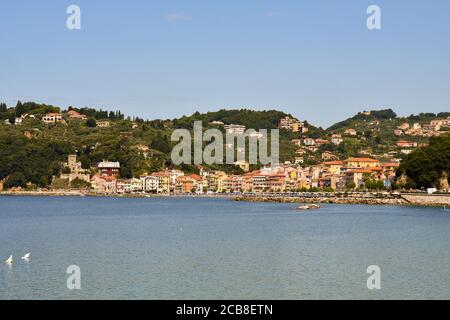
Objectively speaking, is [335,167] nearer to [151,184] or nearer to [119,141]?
[151,184]

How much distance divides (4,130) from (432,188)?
8458 centimetres

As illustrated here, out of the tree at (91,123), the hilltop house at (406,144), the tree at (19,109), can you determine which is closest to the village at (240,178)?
the hilltop house at (406,144)

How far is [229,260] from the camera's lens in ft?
81.2

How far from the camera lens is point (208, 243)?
101 ft

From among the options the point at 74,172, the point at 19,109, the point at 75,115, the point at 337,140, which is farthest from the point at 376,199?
the point at 19,109

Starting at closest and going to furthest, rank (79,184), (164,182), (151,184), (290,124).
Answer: (164,182), (151,184), (79,184), (290,124)

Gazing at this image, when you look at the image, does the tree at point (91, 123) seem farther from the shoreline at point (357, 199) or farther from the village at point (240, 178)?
the shoreline at point (357, 199)

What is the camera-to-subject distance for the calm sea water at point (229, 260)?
19.2 meters

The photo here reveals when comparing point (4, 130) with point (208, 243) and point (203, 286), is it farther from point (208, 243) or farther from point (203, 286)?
point (203, 286)

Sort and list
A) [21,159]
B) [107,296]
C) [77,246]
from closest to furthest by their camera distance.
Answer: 1. [107,296]
2. [77,246]
3. [21,159]

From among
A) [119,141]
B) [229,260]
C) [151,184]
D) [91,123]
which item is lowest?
[229,260]

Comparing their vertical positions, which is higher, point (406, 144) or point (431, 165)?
point (406, 144)

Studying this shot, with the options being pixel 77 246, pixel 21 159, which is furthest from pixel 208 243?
pixel 21 159
